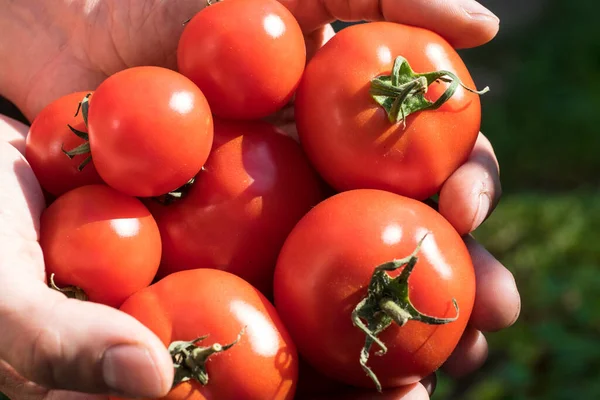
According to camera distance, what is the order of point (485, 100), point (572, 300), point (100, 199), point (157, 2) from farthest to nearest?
point (485, 100)
point (572, 300)
point (157, 2)
point (100, 199)

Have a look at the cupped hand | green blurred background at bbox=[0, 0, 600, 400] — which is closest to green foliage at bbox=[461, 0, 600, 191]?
green blurred background at bbox=[0, 0, 600, 400]

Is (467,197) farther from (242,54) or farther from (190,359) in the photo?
(190,359)

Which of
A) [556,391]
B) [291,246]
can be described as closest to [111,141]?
[291,246]

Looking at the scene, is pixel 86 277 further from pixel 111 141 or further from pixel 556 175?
pixel 556 175

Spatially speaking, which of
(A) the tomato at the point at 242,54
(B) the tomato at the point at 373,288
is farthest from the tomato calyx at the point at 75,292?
(A) the tomato at the point at 242,54

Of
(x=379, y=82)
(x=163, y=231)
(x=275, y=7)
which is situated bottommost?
(x=163, y=231)

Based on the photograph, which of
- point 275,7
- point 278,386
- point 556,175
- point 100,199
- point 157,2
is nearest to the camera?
point 278,386

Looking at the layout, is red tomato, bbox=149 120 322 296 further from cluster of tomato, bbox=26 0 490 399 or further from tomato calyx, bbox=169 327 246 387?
tomato calyx, bbox=169 327 246 387
